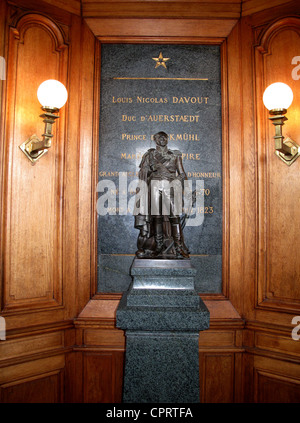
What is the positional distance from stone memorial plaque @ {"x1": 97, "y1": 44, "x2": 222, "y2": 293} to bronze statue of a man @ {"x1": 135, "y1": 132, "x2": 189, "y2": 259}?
46cm

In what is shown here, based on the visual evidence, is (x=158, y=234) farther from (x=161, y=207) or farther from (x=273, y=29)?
(x=273, y=29)

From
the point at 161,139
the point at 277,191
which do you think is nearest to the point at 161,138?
the point at 161,139

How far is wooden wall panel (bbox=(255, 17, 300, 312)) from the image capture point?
3.12m

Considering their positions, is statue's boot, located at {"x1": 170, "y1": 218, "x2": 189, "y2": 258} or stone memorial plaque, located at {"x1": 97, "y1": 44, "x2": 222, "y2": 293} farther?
stone memorial plaque, located at {"x1": 97, "y1": 44, "x2": 222, "y2": 293}

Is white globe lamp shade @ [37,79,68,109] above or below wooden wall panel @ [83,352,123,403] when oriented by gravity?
above

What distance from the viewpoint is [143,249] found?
115 inches

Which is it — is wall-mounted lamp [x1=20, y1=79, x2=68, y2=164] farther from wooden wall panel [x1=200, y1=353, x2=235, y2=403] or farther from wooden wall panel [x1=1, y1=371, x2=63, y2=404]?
wooden wall panel [x1=200, y1=353, x2=235, y2=403]

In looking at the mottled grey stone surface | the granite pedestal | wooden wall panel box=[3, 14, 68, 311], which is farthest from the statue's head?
the mottled grey stone surface

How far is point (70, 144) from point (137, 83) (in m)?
1.02

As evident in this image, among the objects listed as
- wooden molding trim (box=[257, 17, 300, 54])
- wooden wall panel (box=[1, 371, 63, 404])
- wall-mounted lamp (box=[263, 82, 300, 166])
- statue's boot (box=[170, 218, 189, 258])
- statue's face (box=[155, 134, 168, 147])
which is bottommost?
wooden wall panel (box=[1, 371, 63, 404])

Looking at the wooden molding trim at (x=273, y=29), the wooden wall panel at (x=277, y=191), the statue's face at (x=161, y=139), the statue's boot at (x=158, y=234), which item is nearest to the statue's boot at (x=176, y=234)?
the statue's boot at (x=158, y=234)

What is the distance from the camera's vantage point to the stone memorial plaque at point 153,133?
341 centimetres

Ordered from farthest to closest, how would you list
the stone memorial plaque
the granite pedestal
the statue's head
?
the stone memorial plaque
the statue's head
the granite pedestal

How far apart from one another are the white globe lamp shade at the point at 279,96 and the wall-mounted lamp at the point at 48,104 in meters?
1.91
